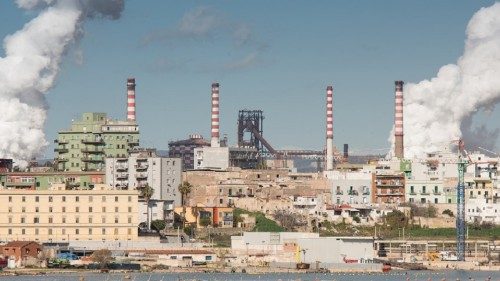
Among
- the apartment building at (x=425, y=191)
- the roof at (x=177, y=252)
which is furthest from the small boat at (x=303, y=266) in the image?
the apartment building at (x=425, y=191)

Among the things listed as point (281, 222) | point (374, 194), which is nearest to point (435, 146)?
point (374, 194)

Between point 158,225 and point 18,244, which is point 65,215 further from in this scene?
point 158,225

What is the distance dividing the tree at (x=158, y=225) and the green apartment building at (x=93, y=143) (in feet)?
67.8

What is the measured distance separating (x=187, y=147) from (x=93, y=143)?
4405 cm

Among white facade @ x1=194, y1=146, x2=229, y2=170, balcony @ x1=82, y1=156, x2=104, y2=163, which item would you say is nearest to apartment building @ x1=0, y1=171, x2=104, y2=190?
balcony @ x1=82, y1=156, x2=104, y2=163

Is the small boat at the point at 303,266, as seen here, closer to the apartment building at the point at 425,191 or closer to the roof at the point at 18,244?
the roof at the point at 18,244

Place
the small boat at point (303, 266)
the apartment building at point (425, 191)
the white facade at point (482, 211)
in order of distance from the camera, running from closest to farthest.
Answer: the small boat at point (303, 266), the white facade at point (482, 211), the apartment building at point (425, 191)

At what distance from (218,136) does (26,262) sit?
59327 mm

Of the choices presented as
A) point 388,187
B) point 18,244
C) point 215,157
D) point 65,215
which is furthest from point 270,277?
point 215,157

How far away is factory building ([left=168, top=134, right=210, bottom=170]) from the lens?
607ft

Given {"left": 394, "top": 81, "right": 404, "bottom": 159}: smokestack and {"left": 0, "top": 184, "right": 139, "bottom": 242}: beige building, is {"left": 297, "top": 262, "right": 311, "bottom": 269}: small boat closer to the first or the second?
{"left": 0, "top": 184, "right": 139, "bottom": 242}: beige building

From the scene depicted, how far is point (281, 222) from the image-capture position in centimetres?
12988

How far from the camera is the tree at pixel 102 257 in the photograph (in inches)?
3930

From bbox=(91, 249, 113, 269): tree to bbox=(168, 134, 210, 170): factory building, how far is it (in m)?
79.7
